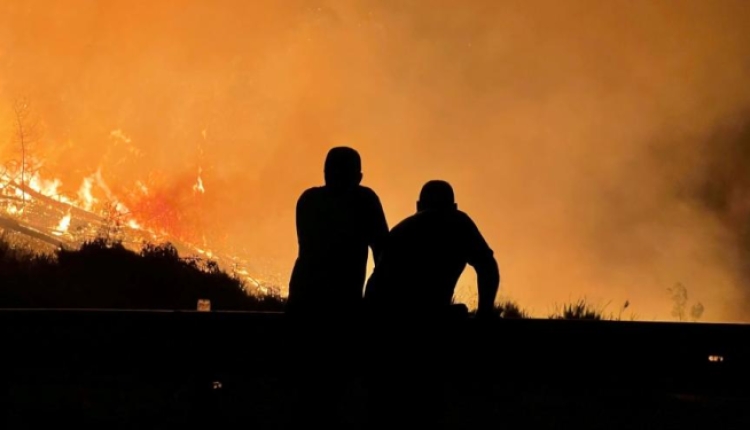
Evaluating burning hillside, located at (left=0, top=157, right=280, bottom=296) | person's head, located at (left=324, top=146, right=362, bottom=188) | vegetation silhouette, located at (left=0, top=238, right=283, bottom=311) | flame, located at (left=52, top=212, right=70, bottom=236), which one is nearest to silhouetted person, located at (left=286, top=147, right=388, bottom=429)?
person's head, located at (left=324, top=146, right=362, bottom=188)

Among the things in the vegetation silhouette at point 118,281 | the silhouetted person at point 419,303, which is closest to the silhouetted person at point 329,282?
the silhouetted person at point 419,303

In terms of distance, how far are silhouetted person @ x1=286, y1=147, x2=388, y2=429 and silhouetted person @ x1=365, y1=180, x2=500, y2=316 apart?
0.32 meters

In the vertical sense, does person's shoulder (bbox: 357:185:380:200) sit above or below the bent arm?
above

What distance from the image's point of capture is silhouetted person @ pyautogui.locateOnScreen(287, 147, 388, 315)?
5492 mm

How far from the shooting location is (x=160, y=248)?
61.0 feet

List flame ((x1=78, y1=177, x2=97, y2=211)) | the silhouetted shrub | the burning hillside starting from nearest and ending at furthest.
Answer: the silhouetted shrub, the burning hillside, flame ((x1=78, y1=177, x2=97, y2=211))

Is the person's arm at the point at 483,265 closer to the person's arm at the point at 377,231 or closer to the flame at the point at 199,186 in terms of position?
the person's arm at the point at 377,231

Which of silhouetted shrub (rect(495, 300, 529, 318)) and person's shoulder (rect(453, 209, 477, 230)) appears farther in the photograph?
silhouetted shrub (rect(495, 300, 529, 318))

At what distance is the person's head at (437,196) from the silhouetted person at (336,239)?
38 cm

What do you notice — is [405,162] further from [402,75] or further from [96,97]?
[96,97]

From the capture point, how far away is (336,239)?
5.57 m

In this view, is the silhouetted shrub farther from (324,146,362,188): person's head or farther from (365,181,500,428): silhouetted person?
(365,181,500,428): silhouetted person

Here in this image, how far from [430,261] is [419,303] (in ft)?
0.75

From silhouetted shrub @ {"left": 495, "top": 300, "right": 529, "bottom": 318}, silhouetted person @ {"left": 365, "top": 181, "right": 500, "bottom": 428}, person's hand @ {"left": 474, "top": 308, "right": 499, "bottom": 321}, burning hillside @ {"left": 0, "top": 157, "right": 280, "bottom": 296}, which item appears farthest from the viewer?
burning hillside @ {"left": 0, "top": 157, "right": 280, "bottom": 296}
